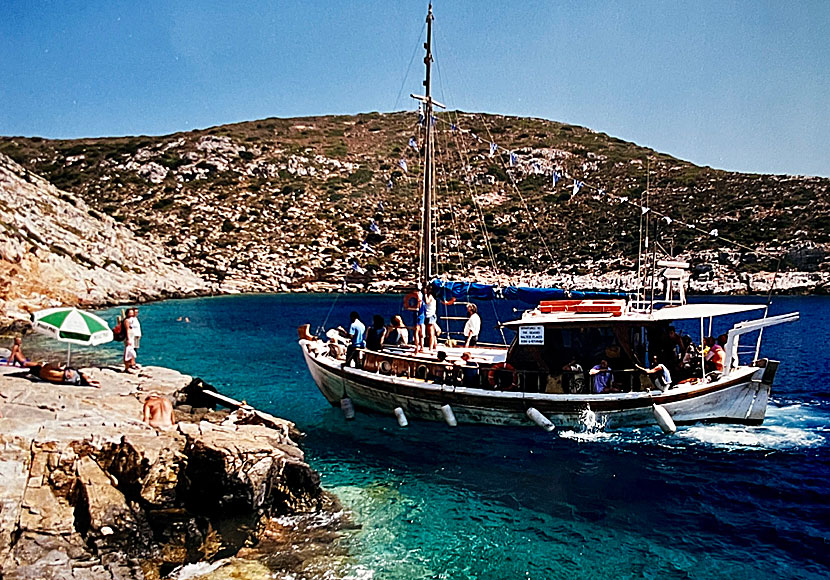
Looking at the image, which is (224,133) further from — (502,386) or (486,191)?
(502,386)

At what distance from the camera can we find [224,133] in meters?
132

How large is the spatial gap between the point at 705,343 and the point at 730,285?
234 ft

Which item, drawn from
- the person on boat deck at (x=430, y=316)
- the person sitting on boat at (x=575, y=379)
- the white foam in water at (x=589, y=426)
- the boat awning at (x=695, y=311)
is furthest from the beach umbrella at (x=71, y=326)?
the boat awning at (x=695, y=311)

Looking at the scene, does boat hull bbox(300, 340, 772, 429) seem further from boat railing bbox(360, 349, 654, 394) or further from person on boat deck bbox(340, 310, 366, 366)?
person on boat deck bbox(340, 310, 366, 366)

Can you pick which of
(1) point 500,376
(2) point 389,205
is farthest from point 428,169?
(2) point 389,205

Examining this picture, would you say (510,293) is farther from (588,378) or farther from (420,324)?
(588,378)

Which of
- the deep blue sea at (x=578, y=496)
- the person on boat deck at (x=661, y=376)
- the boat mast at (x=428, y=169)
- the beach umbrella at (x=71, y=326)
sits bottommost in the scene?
the deep blue sea at (x=578, y=496)

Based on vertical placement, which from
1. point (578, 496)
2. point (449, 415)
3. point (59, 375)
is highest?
point (59, 375)

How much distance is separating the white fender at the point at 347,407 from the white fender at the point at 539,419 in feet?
19.4

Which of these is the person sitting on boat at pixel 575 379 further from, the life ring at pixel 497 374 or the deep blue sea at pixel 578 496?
the life ring at pixel 497 374

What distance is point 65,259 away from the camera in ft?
181

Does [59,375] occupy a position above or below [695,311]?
below

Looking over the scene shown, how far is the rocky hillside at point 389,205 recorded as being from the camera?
8688 cm

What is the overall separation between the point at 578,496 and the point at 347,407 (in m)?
9.02
